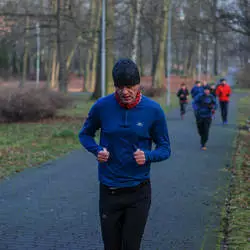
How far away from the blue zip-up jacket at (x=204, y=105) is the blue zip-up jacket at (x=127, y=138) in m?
10.5

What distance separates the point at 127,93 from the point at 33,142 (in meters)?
12.4

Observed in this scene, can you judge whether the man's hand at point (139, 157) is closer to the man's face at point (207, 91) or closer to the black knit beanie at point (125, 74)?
the black knit beanie at point (125, 74)

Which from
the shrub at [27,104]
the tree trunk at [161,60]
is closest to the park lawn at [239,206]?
the shrub at [27,104]

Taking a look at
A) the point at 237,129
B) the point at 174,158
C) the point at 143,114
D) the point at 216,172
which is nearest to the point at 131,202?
the point at 143,114

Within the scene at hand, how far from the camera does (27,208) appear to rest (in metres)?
7.70

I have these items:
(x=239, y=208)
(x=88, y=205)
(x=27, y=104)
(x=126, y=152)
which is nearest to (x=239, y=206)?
(x=239, y=208)

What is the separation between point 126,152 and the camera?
158 inches

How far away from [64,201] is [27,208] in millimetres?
653

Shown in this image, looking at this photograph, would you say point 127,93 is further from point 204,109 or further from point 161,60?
point 161,60

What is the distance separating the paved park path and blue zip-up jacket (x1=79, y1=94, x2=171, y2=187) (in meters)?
2.08

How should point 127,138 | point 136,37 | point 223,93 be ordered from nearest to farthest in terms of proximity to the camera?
point 127,138 → point 223,93 → point 136,37

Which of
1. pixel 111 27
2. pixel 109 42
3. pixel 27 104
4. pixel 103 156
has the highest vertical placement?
pixel 111 27

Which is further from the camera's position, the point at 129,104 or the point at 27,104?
the point at 27,104

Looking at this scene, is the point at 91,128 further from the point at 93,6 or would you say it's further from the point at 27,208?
the point at 93,6
